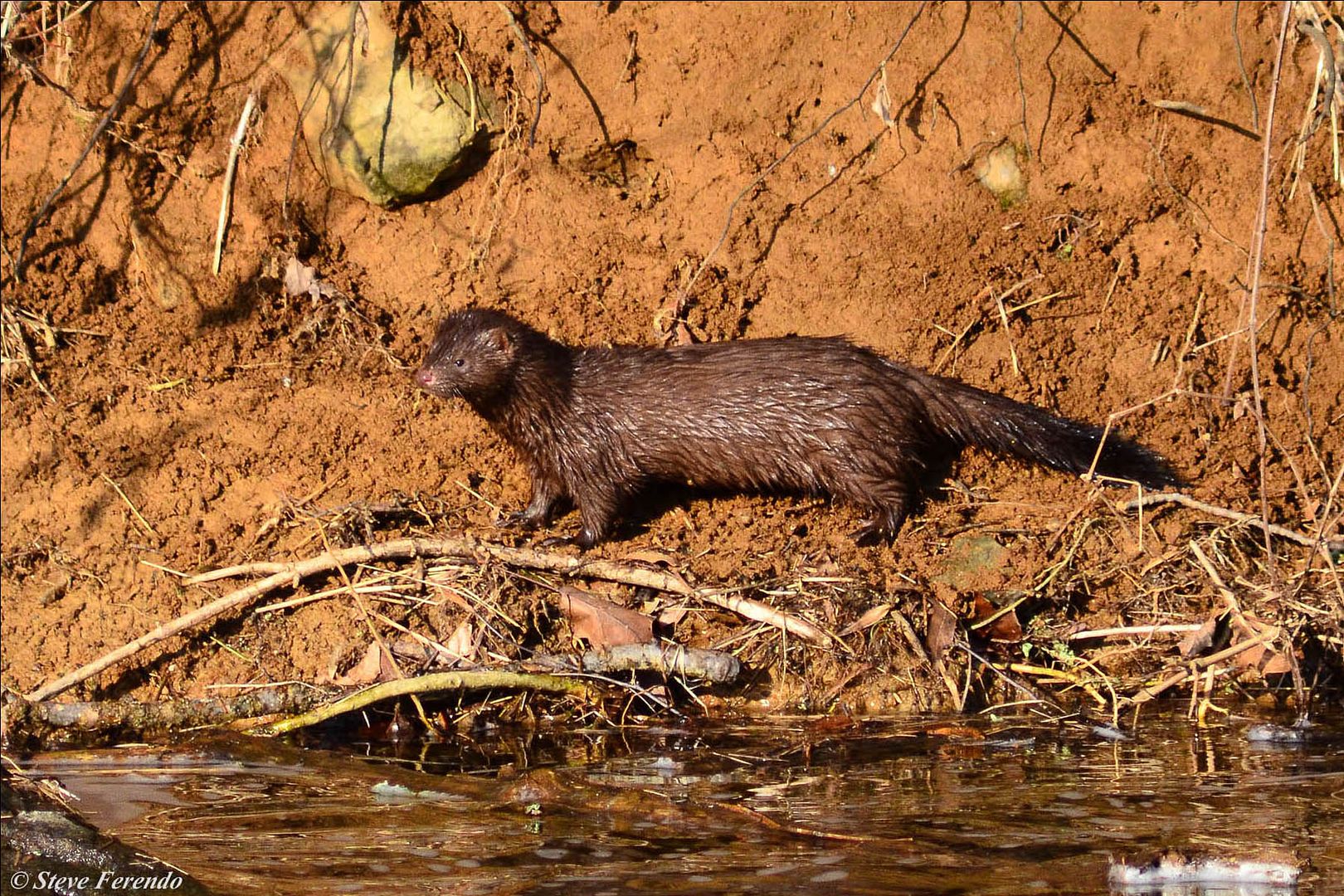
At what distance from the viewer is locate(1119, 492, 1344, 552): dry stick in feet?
18.5

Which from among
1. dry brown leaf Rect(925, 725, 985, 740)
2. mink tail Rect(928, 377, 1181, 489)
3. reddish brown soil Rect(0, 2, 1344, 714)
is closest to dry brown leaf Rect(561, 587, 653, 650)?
reddish brown soil Rect(0, 2, 1344, 714)

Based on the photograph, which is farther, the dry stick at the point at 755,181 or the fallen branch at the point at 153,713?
the dry stick at the point at 755,181

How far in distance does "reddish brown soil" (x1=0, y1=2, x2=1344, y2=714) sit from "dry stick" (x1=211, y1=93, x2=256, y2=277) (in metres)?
0.05

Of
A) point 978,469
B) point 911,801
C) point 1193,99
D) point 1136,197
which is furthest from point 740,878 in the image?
point 1193,99

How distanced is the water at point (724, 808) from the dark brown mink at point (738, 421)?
118cm

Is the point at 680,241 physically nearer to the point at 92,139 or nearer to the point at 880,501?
the point at 880,501

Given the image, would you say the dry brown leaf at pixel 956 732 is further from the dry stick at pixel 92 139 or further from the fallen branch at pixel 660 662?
the dry stick at pixel 92 139

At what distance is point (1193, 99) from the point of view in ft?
21.5

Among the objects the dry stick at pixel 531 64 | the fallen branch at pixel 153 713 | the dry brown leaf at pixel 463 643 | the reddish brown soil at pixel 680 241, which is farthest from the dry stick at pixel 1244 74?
the fallen branch at pixel 153 713

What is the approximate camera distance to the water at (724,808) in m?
3.87

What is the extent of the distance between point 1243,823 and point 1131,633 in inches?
56.8

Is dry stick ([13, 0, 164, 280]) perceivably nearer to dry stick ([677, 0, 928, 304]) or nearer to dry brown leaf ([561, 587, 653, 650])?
dry stick ([677, 0, 928, 304])

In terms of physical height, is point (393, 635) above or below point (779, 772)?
above

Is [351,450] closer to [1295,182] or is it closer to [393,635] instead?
[393,635]
